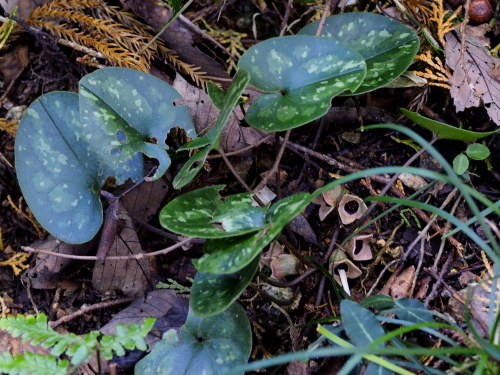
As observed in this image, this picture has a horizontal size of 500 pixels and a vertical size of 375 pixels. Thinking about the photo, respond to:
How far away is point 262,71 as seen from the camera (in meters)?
1.42

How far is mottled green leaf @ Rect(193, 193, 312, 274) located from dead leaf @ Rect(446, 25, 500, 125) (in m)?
0.74

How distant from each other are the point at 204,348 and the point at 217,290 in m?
0.20

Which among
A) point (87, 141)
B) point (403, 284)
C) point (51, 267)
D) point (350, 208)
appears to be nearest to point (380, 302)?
point (403, 284)

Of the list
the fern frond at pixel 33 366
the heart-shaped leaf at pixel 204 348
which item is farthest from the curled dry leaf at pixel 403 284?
the fern frond at pixel 33 366

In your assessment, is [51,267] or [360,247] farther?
[51,267]

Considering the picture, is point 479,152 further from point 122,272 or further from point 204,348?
point 122,272

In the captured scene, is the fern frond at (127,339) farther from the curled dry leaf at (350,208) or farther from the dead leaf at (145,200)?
the curled dry leaf at (350,208)

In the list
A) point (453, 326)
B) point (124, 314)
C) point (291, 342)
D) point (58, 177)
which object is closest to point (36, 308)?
point (124, 314)

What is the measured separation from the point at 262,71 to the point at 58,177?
28.4 inches

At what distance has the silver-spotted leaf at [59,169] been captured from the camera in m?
1.45

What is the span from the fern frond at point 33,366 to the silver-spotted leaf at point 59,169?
436 millimetres

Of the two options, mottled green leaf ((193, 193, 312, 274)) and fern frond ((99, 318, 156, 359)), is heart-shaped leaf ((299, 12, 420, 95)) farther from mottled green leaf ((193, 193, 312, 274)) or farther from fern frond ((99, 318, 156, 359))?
fern frond ((99, 318, 156, 359))

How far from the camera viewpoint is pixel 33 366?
105cm

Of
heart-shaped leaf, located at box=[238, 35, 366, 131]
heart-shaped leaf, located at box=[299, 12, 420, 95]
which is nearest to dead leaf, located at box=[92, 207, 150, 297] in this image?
heart-shaped leaf, located at box=[238, 35, 366, 131]
